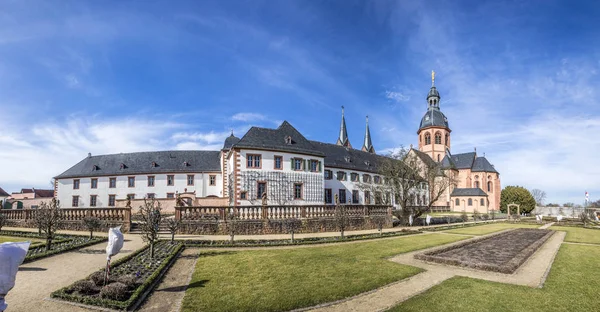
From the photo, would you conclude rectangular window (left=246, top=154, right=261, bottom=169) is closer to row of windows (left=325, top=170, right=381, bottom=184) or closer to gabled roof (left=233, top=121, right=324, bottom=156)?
gabled roof (left=233, top=121, right=324, bottom=156)

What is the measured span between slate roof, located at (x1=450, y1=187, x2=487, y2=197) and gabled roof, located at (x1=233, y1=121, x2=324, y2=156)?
48.0 meters

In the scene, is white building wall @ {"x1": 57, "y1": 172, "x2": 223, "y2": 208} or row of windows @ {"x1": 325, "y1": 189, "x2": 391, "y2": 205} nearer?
row of windows @ {"x1": 325, "y1": 189, "x2": 391, "y2": 205}

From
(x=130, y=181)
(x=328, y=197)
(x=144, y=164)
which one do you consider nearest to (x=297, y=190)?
(x=328, y=197)

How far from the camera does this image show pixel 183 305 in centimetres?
692

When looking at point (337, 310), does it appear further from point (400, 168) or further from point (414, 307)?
point (400, 168)

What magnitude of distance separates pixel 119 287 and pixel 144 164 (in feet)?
141

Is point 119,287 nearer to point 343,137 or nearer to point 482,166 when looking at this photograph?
Result: point 343,137

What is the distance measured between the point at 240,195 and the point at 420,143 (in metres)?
65.5

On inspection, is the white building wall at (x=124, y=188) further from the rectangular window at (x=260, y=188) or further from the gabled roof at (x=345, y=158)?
the gabled roof at (x=345, y=158)

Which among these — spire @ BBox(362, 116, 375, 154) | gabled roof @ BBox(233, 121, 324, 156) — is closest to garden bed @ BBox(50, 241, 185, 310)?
gabled roof @ BBox(233, 121, 324, 156)

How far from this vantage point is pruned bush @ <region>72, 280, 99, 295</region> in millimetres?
7629

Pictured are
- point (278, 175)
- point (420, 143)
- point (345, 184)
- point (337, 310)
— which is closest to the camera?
point (337, 310)

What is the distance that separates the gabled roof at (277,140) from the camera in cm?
3280

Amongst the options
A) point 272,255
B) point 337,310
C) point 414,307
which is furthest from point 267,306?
point 272,255
